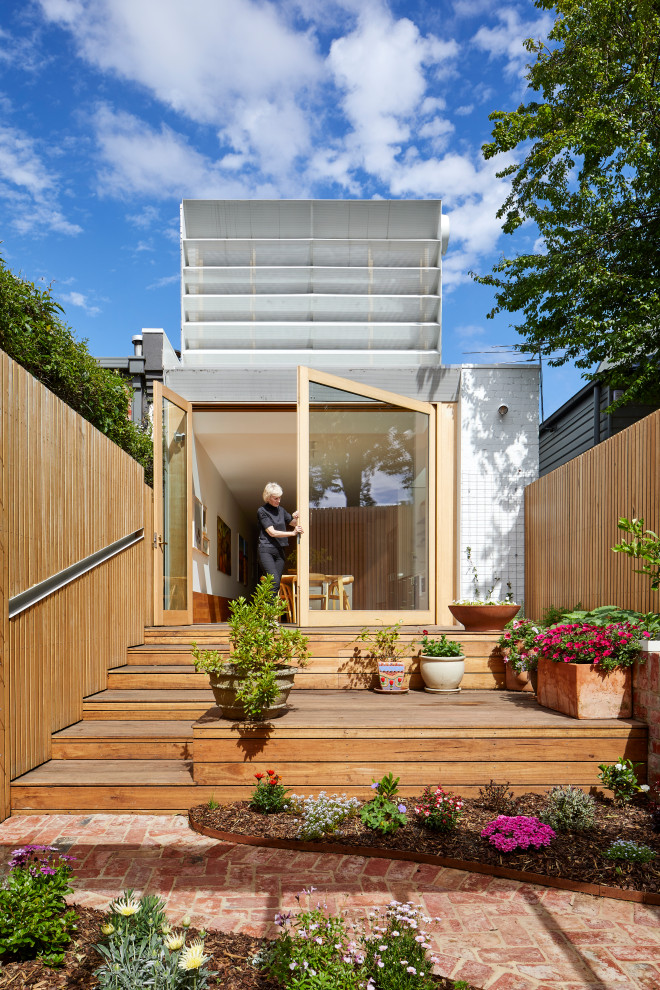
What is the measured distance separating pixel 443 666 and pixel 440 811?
1.76 metres

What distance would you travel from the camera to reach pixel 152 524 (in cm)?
644

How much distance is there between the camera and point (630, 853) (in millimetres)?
2674

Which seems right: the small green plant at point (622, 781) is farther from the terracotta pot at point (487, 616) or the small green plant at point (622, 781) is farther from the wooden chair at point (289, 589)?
the wooden chair at point (289, 589)

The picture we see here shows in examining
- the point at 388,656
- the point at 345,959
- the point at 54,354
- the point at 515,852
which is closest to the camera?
the point at 345,959

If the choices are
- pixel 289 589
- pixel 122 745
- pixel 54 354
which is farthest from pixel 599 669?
pixel 54 354

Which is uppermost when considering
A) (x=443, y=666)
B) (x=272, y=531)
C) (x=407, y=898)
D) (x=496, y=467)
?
(x=496, y=467)

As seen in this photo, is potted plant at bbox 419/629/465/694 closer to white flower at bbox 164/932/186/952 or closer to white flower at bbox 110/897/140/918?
white flower at bbox 110/897/140/918

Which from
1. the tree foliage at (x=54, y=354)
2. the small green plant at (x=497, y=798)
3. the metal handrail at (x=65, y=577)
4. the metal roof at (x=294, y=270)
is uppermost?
the metal roof at (x=294, y=270)

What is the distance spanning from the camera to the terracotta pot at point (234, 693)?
363cm

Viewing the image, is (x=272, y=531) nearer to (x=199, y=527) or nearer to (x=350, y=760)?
(x=199, y=527)

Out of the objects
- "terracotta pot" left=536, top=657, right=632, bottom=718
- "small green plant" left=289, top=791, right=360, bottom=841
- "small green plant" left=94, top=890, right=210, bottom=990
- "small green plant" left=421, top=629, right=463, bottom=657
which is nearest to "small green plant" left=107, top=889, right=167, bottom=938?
"small green plant" left=94, top=890, right=210, bottom=990

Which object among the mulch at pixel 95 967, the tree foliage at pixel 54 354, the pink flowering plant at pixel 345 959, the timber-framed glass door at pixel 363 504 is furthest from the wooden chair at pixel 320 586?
the pink flowering plant at pixel 345 959

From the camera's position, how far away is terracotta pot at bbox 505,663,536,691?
495 cm

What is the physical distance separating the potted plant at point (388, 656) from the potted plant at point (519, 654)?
0.75m
